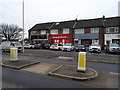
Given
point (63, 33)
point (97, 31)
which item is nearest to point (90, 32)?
point (97, 31)

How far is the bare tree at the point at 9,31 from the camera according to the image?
1554 inches

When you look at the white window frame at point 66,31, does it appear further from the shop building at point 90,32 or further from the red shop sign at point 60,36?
the shop building at point 90,32

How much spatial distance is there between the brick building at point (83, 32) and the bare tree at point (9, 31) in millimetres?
10116

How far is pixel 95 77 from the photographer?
5117 mm

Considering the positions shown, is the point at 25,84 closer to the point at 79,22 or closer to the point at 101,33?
the point at 101,33

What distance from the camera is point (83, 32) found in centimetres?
2881

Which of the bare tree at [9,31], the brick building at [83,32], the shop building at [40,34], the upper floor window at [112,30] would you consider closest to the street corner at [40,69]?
the brick building at [83,32]

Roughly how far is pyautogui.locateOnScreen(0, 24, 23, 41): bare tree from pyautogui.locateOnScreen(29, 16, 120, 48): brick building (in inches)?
398


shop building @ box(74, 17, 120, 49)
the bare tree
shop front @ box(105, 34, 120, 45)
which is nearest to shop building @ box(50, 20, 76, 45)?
shop building @ box(74, 17, 120, 49)

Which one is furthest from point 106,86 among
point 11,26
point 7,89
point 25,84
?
point 11,26

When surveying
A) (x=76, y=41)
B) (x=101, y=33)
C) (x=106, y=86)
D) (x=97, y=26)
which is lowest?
(x=106, y=86)

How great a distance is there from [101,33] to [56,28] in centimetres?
1407

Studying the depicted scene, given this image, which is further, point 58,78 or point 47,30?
point 47,30

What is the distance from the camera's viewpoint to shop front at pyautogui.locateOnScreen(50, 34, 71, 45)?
3080 cm
